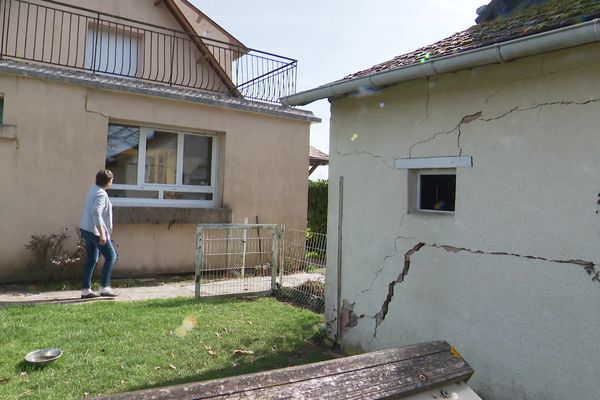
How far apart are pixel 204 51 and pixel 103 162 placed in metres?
4.33

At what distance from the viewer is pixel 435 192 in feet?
14.1

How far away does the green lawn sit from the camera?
3.70 metres

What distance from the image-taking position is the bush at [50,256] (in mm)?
7227

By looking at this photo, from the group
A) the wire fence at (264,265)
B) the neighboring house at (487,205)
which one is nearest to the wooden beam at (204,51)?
the wire fence at (264,265)

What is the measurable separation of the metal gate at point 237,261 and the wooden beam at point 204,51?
3.62 metres

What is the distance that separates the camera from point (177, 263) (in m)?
8.81

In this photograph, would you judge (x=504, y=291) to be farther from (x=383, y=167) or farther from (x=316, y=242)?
(x=316, y=242)

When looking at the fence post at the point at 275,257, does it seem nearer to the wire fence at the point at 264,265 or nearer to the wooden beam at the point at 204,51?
the wire fence at the point at 264,265

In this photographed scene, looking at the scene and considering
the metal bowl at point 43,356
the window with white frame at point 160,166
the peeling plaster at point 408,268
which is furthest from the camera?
the window with white frame at point 160,166

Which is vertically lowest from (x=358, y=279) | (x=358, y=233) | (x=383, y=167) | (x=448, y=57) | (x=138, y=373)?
(x=138, y=373)

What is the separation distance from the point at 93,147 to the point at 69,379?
511 cm

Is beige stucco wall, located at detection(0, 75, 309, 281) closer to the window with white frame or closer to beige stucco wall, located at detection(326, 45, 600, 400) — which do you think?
the window with white frame

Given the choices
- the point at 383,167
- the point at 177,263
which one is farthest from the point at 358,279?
the point at 177,263

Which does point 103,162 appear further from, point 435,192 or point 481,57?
point 481,57
